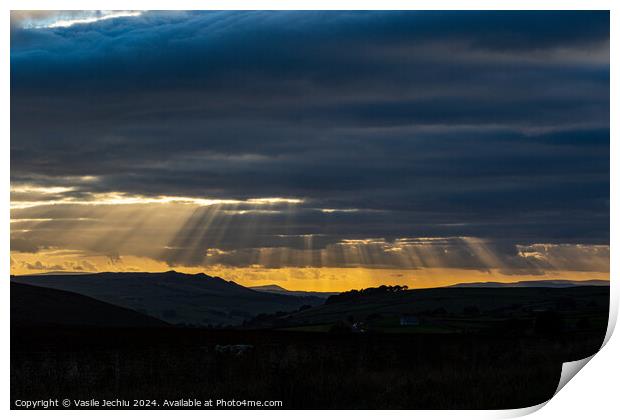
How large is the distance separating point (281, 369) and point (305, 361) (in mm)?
607

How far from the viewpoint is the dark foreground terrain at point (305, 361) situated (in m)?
20.6

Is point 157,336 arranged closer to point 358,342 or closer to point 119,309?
point 119,309

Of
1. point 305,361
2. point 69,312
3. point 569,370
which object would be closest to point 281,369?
point 305,361

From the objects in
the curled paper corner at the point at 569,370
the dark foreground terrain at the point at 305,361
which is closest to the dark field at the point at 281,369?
the dark foreground terrain at the point at 305,361

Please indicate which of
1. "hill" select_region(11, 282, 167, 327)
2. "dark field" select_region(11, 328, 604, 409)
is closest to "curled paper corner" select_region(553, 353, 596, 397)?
"dark field" select_region(11, 328, 604, 409)

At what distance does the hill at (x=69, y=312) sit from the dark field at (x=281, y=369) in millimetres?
226

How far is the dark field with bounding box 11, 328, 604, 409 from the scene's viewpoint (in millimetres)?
20562

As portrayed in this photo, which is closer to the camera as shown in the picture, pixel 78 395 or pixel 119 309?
pixel 78 395

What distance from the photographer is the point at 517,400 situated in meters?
20.5

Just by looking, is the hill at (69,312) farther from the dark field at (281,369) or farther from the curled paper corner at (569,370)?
the curled paper corner at (569,370)

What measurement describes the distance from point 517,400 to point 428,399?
5.66 feet

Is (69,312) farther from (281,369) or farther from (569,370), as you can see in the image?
(569,370)

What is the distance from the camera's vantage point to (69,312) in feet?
74.8
